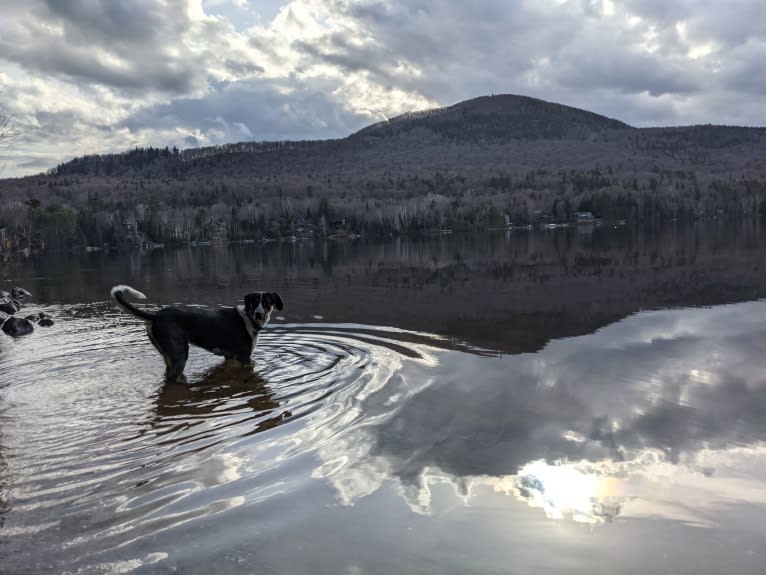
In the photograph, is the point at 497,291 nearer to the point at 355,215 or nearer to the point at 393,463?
the point at 393,463

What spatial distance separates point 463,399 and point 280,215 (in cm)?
15858

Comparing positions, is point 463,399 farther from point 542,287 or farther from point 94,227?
point 94,227

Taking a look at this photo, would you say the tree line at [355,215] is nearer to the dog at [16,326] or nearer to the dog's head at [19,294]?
the dog's head at [19,294]

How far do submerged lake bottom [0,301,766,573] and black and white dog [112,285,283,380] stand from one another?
0.50 meters

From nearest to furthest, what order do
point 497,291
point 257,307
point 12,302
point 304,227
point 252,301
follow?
point 257,307
point 252,301
point 497,291
point 12,302
point 304,227

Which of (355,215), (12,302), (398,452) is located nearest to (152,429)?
(398,452)

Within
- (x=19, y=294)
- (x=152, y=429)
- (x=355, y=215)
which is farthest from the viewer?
(x=355, y=215)

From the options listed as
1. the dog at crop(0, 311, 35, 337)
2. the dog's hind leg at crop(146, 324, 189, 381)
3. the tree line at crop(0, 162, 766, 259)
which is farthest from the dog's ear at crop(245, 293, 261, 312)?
the tree line at crop(0, 162, 766, 259)

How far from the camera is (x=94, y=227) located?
441ft

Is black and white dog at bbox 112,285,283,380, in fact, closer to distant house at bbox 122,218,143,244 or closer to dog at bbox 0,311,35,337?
dog at bbox 0,311,35,337

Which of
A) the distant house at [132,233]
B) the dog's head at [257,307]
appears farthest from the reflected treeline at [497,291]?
the distant house at [132,233]

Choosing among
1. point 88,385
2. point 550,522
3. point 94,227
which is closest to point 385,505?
point 550,522

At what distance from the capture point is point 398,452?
7.43 m

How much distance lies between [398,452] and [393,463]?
36cm
